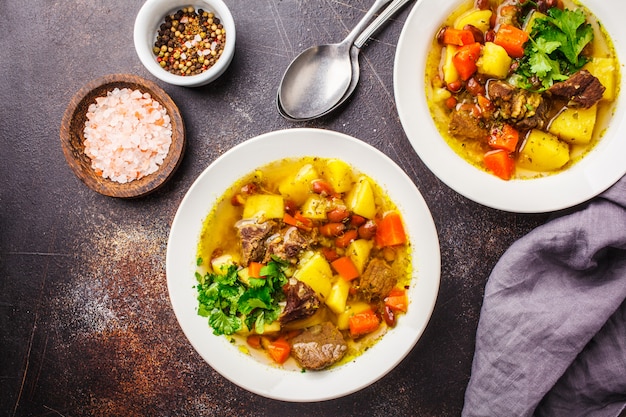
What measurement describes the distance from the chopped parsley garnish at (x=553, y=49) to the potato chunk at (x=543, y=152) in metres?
0.29

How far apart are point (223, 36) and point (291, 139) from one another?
86 centimetres

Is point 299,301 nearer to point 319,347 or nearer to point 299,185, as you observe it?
point 319,347

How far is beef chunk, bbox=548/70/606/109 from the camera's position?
3.01 metres

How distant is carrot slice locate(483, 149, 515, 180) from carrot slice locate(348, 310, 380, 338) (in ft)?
3.66

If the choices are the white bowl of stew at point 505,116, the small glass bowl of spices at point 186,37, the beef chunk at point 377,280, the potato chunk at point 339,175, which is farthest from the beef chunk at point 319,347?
the small glass bowl of spices at point 186,37

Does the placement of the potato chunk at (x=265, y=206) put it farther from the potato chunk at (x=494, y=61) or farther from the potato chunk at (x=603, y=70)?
the potato chunk at (x=603, y=70)

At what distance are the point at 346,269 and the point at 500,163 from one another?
1.10 m

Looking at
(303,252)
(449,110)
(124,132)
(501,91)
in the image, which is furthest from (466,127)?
(124,132)

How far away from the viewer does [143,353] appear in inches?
140

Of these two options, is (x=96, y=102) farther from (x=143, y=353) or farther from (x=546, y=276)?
(x=546, y=276)

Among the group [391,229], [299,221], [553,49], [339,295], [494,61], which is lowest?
[339,295]

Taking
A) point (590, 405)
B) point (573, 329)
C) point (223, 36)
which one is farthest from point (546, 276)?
point (223, 36)

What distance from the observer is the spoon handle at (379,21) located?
3307mm

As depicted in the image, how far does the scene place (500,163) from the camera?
3.22 m
